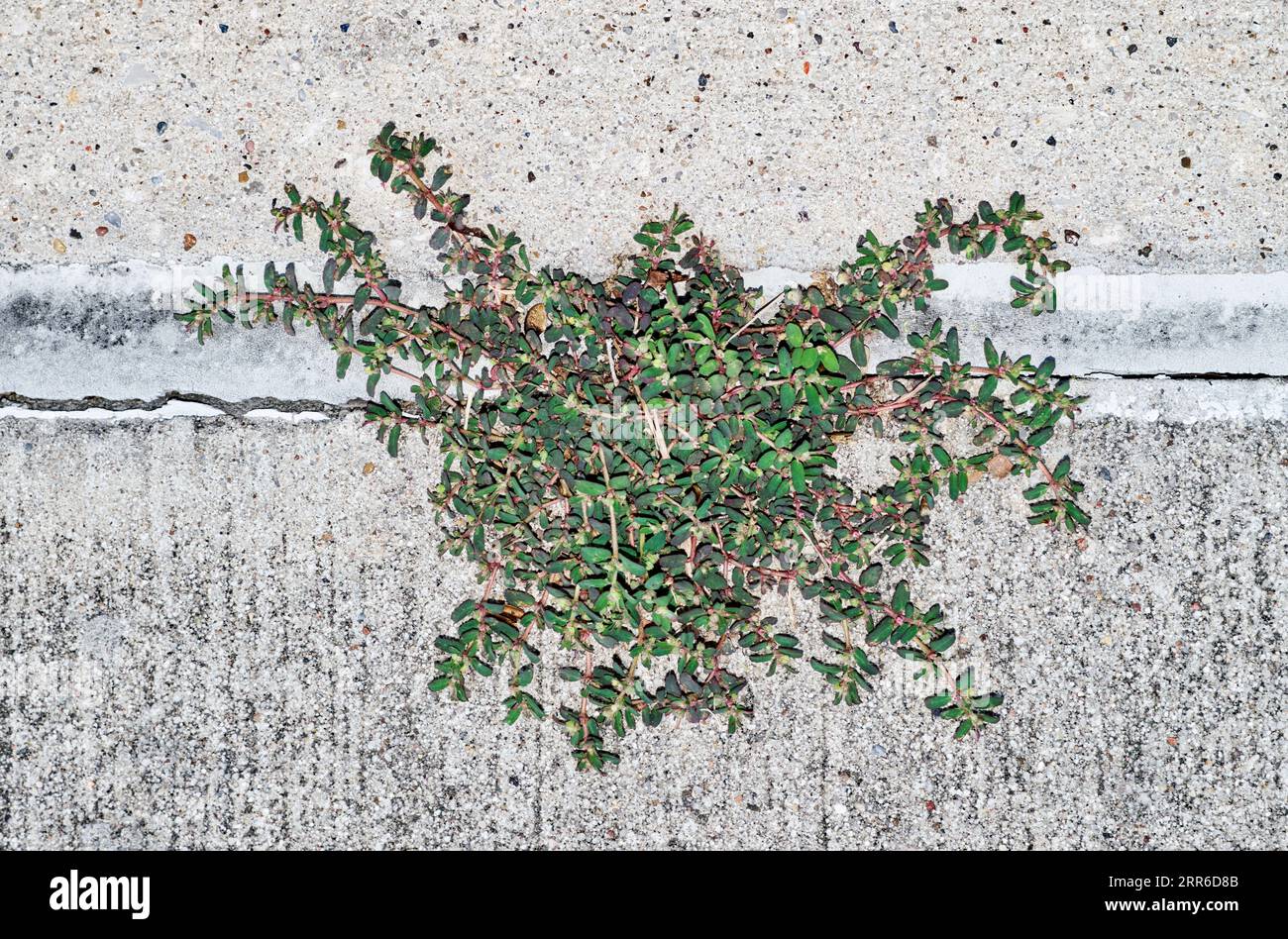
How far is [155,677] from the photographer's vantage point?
2076 millimetres

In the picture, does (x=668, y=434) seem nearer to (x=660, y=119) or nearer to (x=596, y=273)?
(x=596, y=273)

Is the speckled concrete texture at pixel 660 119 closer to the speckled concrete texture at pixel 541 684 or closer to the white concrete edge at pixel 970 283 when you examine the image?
the white concrete edge at pixel 970 283

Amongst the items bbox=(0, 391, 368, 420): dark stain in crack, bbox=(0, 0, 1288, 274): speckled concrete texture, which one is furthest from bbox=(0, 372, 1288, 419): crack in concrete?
bbox=(0, 0, 1288, 274): speckled concrete texture

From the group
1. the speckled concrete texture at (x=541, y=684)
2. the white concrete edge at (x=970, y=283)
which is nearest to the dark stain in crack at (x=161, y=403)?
the speckled concrete texture at (x=541, y=684)

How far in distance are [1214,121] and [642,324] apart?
4.26 feet

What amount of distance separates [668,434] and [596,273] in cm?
43

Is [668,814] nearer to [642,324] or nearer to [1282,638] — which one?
[642,324]

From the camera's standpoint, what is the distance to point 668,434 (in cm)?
191

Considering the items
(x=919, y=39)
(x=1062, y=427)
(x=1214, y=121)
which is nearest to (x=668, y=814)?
(x=1062, y=427)

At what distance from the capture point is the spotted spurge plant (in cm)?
190

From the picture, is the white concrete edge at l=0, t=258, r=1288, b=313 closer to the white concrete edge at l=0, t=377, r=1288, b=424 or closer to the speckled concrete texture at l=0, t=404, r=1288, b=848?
the white concrete edge at l=0, t=377, r=1288, b=424

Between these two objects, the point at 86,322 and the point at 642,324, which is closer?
the point at 642,324

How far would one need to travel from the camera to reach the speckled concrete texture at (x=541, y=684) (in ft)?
6.67

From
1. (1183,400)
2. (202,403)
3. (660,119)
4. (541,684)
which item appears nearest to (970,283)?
(1183,400)
